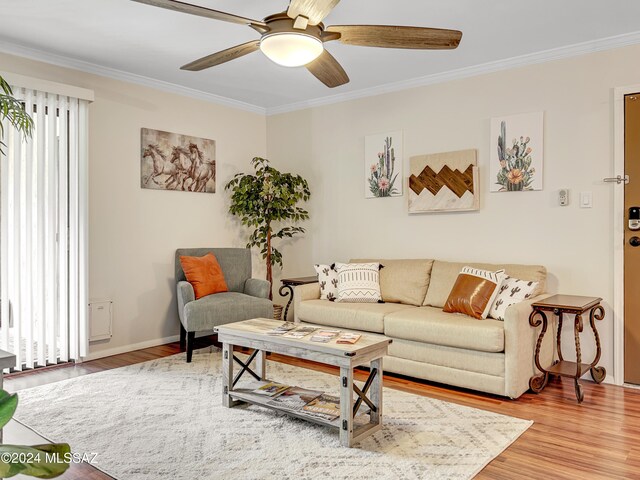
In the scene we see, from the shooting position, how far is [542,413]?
116 inches

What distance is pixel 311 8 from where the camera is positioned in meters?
2.22

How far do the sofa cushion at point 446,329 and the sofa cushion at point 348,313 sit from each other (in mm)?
110

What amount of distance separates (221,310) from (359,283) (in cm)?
123

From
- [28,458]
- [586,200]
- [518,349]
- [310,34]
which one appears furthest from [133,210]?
[28,458]

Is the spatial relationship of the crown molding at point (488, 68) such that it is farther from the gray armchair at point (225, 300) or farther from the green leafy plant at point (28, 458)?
the green leafy plant at point (28, 458)

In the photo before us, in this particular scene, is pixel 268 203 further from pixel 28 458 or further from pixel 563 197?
pixel 28 458

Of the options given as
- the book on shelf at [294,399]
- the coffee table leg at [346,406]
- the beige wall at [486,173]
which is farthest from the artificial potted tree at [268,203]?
the coffee table leg at [346,406]

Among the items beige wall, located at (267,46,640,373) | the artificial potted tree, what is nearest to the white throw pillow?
beige wall, located at (267,46,640,373)

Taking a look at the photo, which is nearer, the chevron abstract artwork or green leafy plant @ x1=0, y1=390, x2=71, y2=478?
green leafy plant @ x1=0, y1=390, x2=71, y2=478

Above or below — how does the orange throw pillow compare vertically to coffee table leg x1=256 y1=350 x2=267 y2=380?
above

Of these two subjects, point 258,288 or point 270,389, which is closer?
point 270,389

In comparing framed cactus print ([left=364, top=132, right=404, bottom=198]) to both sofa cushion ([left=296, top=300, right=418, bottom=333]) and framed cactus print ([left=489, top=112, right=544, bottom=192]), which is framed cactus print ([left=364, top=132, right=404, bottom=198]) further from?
sofa cushion ([left=296, top=300, right=418, bottom=333])

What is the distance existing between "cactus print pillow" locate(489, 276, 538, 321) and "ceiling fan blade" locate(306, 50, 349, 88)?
1895 millimetres

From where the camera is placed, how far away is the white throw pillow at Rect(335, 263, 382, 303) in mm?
4258
